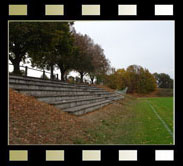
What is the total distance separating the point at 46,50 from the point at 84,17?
3632 millimetres

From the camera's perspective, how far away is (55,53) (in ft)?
21.5

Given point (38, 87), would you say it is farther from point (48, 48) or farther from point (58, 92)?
point (48, 48)

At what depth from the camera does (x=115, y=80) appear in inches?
246

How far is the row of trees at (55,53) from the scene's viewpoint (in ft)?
19.8

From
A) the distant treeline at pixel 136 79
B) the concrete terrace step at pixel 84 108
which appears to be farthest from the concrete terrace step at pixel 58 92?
the distant treeline at pixel 136 79

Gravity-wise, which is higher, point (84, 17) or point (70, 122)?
point (84, 17)

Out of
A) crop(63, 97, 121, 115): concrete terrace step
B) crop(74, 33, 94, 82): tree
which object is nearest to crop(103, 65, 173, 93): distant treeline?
crop(74, 33, 94, 82): tree

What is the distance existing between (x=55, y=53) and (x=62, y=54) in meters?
0.25

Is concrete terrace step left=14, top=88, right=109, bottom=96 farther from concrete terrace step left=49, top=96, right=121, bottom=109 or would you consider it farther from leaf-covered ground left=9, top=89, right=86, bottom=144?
leaf-covered ground left=9, top=89, right=86, bottom=144

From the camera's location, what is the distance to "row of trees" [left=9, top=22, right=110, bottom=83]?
19.8 feet

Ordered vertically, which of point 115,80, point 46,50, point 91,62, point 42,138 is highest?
point 46,50
